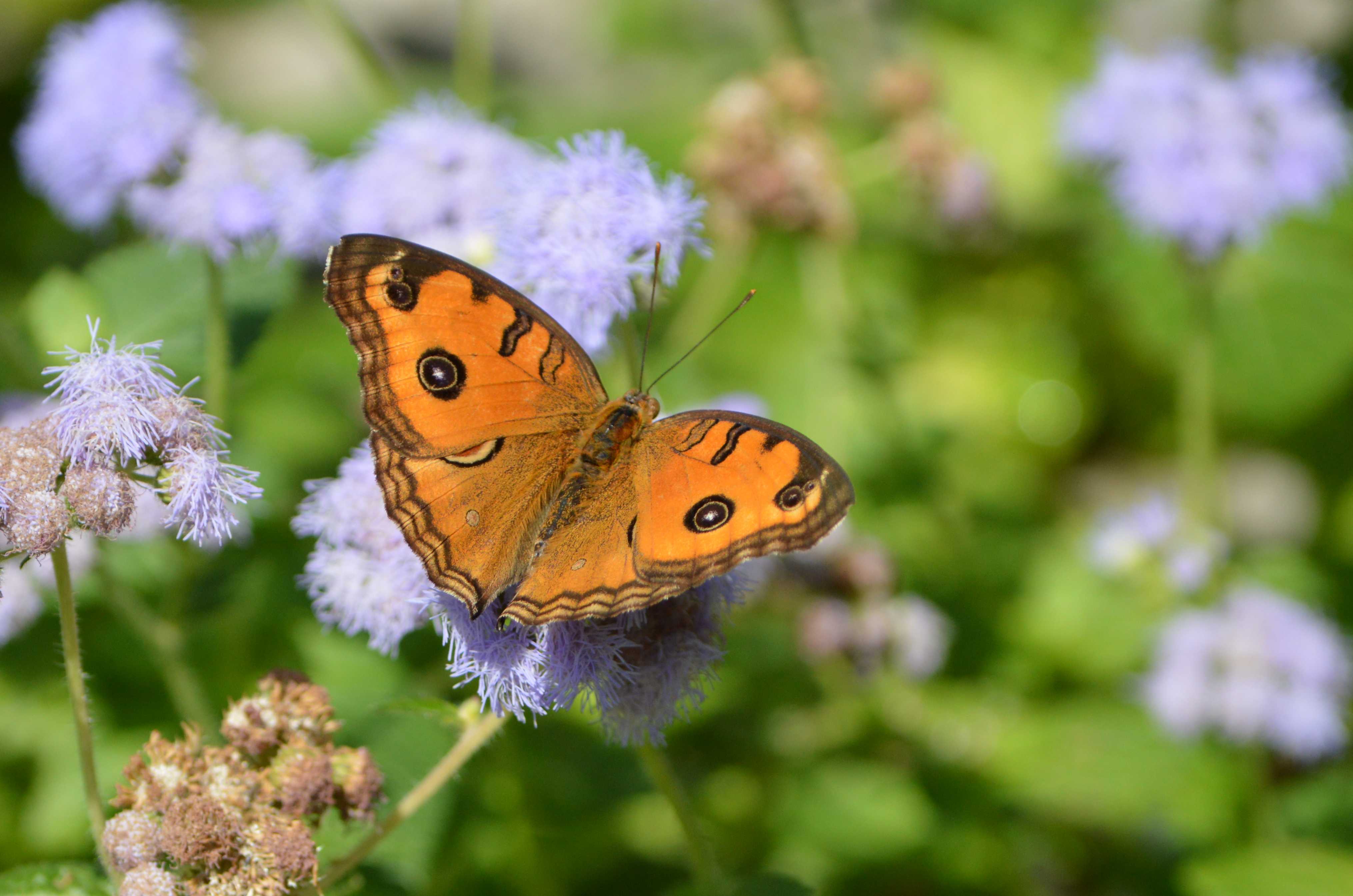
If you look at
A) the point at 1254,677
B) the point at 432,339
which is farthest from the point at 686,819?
the point at 1254,677

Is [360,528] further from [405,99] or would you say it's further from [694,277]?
[694,277]

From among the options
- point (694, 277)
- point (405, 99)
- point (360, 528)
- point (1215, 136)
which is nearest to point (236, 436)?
point (360, 528)

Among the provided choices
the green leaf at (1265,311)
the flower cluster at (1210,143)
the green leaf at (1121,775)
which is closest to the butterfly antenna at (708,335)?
the flower cluster at (1210,143)

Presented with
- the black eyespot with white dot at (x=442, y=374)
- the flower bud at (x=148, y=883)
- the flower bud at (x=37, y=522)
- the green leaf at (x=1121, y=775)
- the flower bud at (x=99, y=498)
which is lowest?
the flower bud at (x=148, y=883)

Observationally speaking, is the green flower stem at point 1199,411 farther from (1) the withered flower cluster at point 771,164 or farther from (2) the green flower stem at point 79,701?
(2) the green flower stem at point 79,701

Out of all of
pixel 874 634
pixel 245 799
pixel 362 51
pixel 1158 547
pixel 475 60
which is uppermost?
pixel 475 60

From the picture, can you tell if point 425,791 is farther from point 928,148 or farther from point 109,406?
point 928,148

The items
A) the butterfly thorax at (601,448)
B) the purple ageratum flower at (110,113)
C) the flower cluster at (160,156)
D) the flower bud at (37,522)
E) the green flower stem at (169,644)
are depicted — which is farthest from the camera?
the purple ageratum flower at (110,113)

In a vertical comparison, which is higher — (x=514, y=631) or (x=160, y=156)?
(x=160, y=156)
